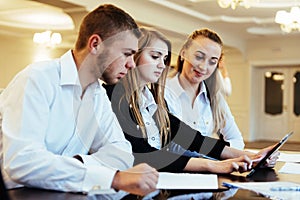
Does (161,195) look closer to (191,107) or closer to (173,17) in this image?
(191,107)

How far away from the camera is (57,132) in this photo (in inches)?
49.2

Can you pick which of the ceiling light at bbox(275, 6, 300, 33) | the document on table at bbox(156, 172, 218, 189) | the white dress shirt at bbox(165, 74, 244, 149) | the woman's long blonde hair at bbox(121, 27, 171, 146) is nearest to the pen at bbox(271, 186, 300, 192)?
the document on table at bbox(156, 172, 218, 189)

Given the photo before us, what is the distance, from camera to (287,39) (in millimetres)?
10391

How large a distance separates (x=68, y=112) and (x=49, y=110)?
0.21 feet

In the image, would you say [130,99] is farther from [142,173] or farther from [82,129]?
[142,173]

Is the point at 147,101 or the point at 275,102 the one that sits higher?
the point at 147,101

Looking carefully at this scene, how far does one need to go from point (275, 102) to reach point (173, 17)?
4.33 metres

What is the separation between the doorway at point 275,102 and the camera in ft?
35.2

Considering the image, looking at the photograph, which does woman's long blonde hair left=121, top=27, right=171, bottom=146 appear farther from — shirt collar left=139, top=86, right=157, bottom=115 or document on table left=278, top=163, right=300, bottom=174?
document on table left=278, top=163, right=300, bottom=174

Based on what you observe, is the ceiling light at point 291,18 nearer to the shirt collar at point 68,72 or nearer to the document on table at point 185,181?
the document on table at point 185,181

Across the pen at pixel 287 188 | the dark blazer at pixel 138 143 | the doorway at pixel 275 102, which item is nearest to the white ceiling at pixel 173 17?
the doorway at pixel 275 102

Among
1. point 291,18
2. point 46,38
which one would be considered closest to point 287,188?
point 291,18

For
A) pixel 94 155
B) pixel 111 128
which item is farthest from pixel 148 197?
pixel 111 128

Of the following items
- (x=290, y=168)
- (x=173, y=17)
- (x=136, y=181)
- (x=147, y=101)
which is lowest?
(x=290, y=168)
